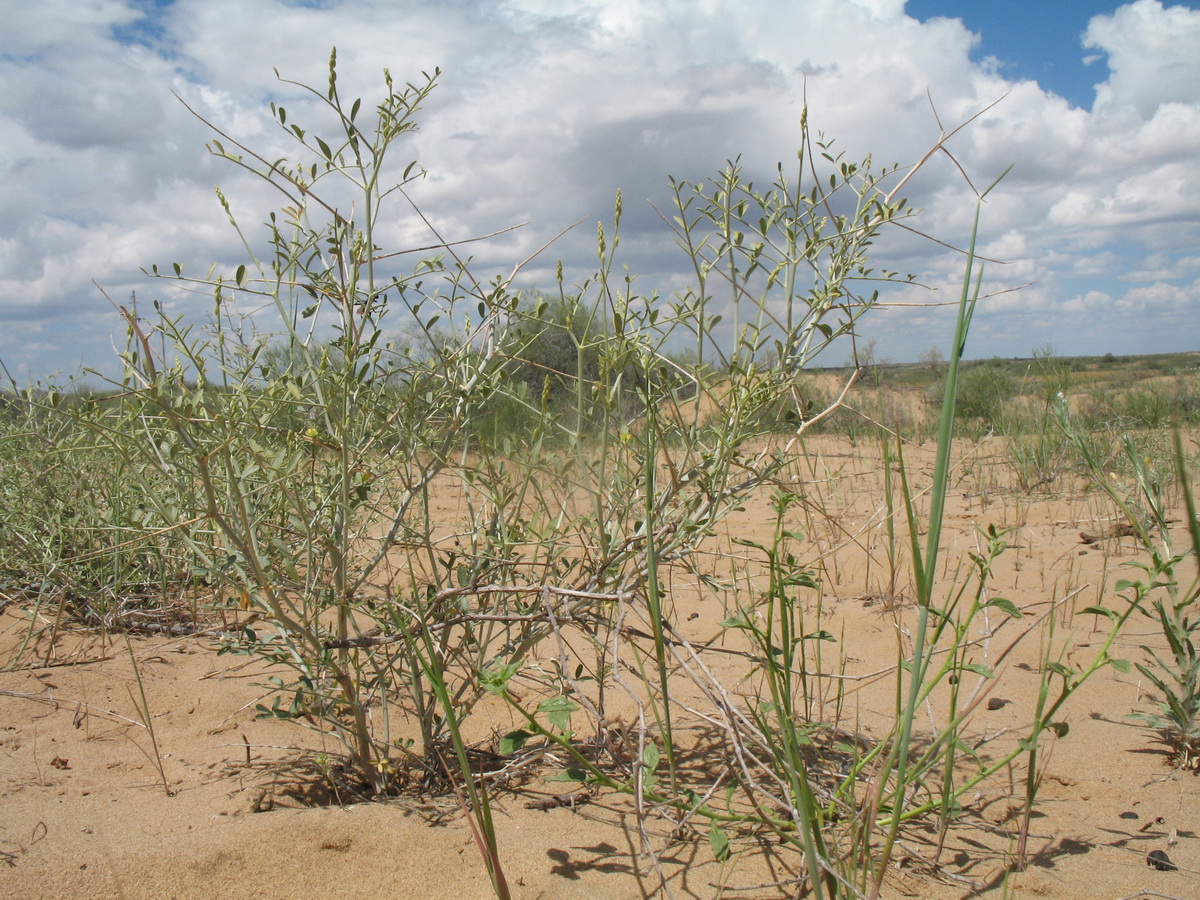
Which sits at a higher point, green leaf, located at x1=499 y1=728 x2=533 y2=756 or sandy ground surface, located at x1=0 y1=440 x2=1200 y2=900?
green leaf, located at x1=499 y1=728 x2=533 y2=756

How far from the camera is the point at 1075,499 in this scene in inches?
190

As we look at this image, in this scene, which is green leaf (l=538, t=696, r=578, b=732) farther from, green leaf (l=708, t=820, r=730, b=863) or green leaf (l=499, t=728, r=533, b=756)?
green leaf (l=708, t=820, r=730, b=863)

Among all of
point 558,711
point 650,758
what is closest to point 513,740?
point 558,711

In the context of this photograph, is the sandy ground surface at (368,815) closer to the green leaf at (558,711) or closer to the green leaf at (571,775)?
the green leaf at (571,775)

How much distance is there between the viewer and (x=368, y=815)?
1683 millimetres

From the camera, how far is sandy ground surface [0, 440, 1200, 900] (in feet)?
4.78

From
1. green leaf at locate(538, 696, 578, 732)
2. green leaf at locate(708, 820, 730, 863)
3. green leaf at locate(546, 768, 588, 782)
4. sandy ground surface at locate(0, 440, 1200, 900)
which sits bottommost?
sandy ground surface at locate(0, 440, 1200, 900)

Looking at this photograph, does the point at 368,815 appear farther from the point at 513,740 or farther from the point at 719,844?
the point at 719,844

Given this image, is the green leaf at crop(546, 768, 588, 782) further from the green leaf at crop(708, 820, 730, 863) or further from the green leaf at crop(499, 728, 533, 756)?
the green leaf at crop(708, 820, 730, 863)

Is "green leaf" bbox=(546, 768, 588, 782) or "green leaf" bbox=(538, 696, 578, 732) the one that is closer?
"green leaf" bbox=(538, 696, 578, 732)

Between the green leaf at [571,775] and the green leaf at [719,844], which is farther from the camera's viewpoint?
the green leaf at [571,775]

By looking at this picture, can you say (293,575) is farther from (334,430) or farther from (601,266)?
(601,266)

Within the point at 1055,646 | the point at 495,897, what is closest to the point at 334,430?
the point at 495,897

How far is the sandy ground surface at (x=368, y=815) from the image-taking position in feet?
4.78
